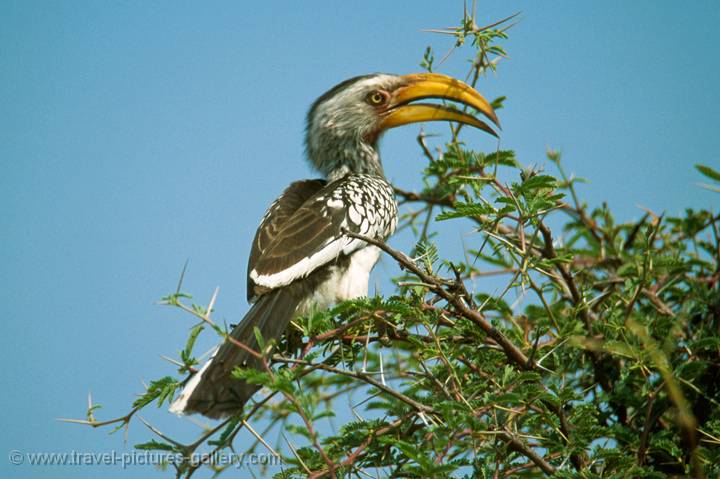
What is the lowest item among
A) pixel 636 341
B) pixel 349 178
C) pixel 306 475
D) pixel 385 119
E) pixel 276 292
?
pixel 306 475

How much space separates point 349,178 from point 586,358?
1.79 meters

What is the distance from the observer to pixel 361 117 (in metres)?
4.96

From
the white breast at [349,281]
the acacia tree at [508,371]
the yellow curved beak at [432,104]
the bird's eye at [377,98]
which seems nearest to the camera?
the acacia tree at [508,371]

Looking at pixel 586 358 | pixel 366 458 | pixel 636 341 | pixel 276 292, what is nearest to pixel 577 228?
pixel 586 358

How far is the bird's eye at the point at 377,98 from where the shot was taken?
4957 mm

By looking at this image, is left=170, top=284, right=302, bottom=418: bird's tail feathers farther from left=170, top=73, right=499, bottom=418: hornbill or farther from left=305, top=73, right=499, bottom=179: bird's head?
left=305, top=73, right=499, bottom=179: bird's head

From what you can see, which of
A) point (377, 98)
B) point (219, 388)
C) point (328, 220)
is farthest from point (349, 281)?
point (377, 98)

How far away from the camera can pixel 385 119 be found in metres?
4.93

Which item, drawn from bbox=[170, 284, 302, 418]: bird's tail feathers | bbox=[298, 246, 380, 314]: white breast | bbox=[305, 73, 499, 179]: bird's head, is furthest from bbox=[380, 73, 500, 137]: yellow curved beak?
bbox=[170, 284, 302, 418]: bird's tail feathers

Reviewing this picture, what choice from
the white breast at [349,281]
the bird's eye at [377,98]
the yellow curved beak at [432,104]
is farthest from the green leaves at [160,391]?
the bird's eye at [377,98]

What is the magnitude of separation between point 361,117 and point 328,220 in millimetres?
1462

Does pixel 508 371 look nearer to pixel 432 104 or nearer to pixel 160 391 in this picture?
pixel 160 391

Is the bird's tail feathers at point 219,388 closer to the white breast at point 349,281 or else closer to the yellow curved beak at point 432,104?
the white breast at point 349,281

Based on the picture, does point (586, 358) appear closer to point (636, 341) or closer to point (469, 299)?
point (636, 341)
